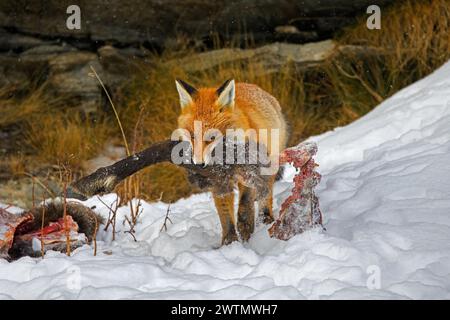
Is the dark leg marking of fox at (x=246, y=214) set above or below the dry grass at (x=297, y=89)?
below

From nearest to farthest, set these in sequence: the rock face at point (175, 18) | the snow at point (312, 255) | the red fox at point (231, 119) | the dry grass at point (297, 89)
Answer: the snow at point (312, 255), the red fox at point (231, 119), the dry grass at point (297, 89), the rock face at point (175, 18)

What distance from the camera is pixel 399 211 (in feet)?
10.5

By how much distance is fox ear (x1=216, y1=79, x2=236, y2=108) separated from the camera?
325 centimetres

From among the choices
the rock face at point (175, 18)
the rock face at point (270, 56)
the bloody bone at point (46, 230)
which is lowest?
the bloody bone at point (46, 230)

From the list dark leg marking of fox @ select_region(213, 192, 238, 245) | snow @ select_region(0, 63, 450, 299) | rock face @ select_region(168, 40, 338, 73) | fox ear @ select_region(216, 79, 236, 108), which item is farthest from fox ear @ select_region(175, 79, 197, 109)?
rock face @ select_region(168, 40, 338, 73)

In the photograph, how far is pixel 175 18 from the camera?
8.34 metres

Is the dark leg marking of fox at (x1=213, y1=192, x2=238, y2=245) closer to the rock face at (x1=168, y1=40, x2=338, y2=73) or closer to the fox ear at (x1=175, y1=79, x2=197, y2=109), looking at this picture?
the fox ear at (x1=175, y1=79, x2=197, y2=109)

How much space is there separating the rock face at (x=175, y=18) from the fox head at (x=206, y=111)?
16.3ft

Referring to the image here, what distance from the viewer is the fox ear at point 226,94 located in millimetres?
3252

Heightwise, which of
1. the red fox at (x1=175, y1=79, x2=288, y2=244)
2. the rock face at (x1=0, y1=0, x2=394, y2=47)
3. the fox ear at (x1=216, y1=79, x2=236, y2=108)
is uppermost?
the rock face at (x1=0, y1=0, x2=394, y2=47)

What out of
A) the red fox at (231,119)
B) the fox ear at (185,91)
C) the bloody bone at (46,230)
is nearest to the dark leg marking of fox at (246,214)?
the red fox at (231,119)

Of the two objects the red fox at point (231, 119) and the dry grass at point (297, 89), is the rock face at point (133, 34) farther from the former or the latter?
the red fox at point (231, 119)

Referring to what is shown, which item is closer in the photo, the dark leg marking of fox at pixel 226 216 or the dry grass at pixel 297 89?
the dark leg marking of fox at pixel 226 216
